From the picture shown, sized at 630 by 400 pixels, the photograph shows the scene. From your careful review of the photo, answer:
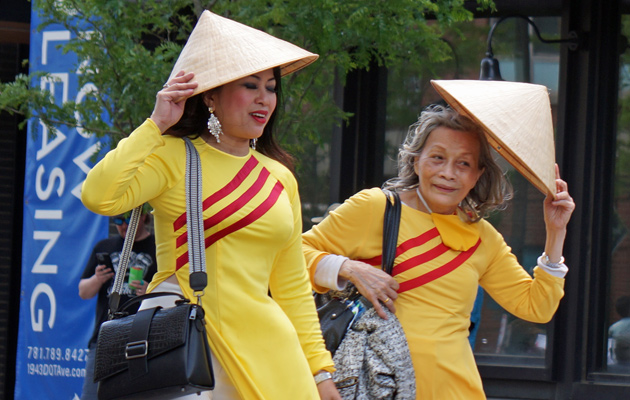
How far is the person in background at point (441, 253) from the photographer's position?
354cm

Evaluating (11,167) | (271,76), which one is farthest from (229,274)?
(11,167)

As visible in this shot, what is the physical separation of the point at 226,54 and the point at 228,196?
456 millimetres

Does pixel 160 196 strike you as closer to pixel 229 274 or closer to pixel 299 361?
pixel 229 274

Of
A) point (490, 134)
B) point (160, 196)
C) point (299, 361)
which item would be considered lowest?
point (299, 361)

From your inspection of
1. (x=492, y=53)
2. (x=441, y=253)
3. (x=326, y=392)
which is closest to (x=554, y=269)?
(x=441, y=253)

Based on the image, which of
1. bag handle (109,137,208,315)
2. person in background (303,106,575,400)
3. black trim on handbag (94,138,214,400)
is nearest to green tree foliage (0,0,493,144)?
person in background (303,106,575,400)

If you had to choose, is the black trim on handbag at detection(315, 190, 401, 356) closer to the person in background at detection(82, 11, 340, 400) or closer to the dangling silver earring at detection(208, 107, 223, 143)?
the person in background at detection(82, 11, 340, 400)

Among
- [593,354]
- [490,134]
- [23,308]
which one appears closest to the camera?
[490,134]

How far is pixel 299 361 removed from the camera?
9.75 ft

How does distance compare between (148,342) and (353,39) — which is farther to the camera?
(353,39)

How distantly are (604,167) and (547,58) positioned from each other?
939mm

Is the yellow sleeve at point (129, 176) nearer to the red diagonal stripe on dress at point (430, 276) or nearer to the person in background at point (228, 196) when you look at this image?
the person in background at point (228, 196)

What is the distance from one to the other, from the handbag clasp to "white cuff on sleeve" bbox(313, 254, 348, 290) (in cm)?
110

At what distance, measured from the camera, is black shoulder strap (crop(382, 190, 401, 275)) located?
360cm
